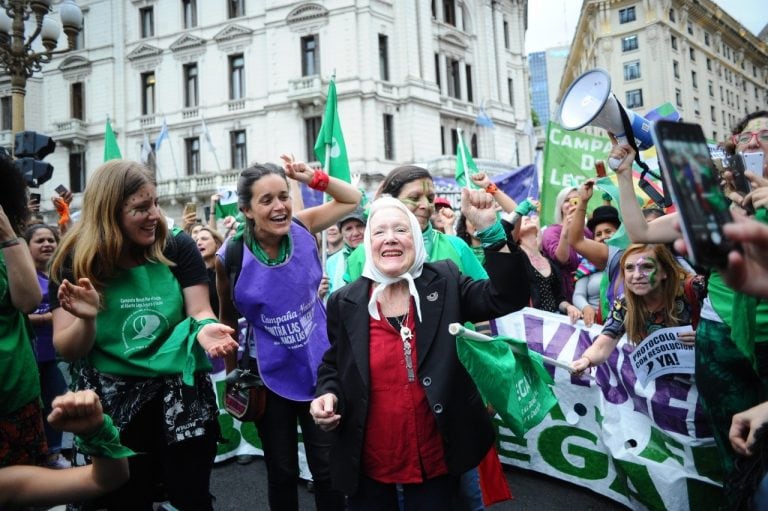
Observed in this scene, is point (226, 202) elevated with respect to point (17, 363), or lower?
elevated

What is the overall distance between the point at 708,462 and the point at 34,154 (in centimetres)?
679

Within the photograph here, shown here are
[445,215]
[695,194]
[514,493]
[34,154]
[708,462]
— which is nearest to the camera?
[695,194]

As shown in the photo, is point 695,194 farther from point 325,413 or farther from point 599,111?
point 325,413

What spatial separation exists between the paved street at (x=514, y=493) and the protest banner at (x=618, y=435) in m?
0.07

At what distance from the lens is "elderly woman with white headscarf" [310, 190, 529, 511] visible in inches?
82.0

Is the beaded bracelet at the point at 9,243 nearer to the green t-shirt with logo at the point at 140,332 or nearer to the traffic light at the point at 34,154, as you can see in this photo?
the green t-shirt with logo at the point at 140,332

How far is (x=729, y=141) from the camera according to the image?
2602 mm

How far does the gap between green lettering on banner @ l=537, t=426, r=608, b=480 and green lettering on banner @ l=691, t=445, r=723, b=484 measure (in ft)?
2.40

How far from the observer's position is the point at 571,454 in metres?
3.66

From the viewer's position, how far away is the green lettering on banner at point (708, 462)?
274 cm

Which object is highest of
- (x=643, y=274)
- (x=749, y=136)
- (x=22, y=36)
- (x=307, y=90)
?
(x=307, y=90)

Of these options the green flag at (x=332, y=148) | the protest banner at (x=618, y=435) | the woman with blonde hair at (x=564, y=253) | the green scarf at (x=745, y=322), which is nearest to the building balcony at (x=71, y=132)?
the green flag at (x=332, y=148)

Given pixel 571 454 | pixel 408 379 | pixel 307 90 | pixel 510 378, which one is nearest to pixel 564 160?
pixel 571 454

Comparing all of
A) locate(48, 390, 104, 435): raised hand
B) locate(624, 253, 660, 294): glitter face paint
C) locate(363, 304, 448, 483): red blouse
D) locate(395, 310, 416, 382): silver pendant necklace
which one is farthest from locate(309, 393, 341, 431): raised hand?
locate(624, 253, 660, 294): glitter face paint
